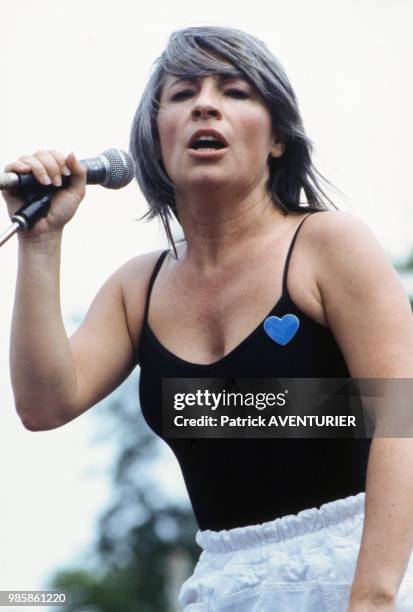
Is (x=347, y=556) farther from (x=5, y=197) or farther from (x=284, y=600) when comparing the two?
(x=5, y=197)

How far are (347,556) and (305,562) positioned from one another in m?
0.09

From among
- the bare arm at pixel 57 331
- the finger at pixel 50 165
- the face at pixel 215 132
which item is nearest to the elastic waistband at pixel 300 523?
the bare arm at pixel 57 331

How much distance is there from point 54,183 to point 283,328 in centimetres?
59

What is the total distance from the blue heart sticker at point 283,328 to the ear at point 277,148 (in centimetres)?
49

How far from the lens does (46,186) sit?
2.74m

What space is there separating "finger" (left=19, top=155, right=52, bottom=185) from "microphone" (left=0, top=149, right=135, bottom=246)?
0.04 feet

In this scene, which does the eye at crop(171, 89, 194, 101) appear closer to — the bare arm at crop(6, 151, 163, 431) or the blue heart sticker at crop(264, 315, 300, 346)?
the bare arm at crop(6, 151, 163, 431)

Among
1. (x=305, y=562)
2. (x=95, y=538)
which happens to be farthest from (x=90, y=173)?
(x=95, y=538)

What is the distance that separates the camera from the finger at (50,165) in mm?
2680

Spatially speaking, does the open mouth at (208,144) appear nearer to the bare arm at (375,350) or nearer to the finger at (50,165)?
the bare arm at (375,350)

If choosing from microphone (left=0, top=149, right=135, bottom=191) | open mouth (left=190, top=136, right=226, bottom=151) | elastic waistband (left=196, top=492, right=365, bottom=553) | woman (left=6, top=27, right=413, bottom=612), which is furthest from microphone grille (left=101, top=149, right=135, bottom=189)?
elastic waistband (left=196, top=492, right=365, bottom=553)

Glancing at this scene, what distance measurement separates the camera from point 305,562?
2924 millimetres

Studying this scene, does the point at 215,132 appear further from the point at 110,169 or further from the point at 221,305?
the point at 221,305

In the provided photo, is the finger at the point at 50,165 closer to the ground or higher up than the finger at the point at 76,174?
higher up
